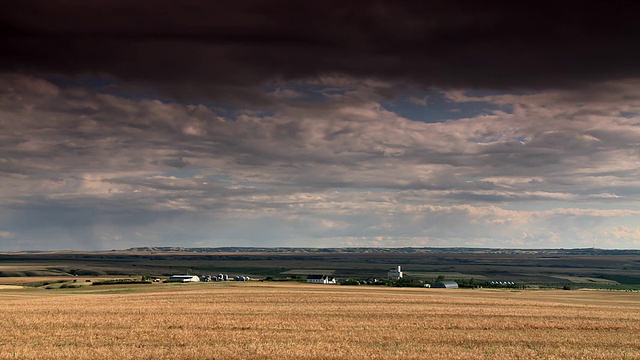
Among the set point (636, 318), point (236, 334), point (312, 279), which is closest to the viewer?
point (236, 334)

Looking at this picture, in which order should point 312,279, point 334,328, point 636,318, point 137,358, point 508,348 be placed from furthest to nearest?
point 312,279 < point 636,318 < point 334,328 < point 508,348 < point 137,358

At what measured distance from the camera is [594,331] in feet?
138

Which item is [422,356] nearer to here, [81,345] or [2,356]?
[81,345]

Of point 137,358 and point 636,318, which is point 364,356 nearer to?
point 137,358

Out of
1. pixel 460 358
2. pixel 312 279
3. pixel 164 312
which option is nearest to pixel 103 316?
pixel 164 312

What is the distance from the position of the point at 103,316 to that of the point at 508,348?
31.2 m

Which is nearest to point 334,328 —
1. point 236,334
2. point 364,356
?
point 236,334

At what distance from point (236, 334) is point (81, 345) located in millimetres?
8849

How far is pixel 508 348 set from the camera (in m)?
33.2

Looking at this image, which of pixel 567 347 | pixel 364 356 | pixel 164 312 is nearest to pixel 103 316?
pixel 164 312

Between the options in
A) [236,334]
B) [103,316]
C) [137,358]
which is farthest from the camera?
[103,316]

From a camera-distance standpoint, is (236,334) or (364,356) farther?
(236,334)

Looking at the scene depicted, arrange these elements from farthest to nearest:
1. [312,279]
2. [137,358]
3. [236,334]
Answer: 1. [312,279]
2. [236,334]
3. [137,358]

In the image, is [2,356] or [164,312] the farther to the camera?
[164,312]
